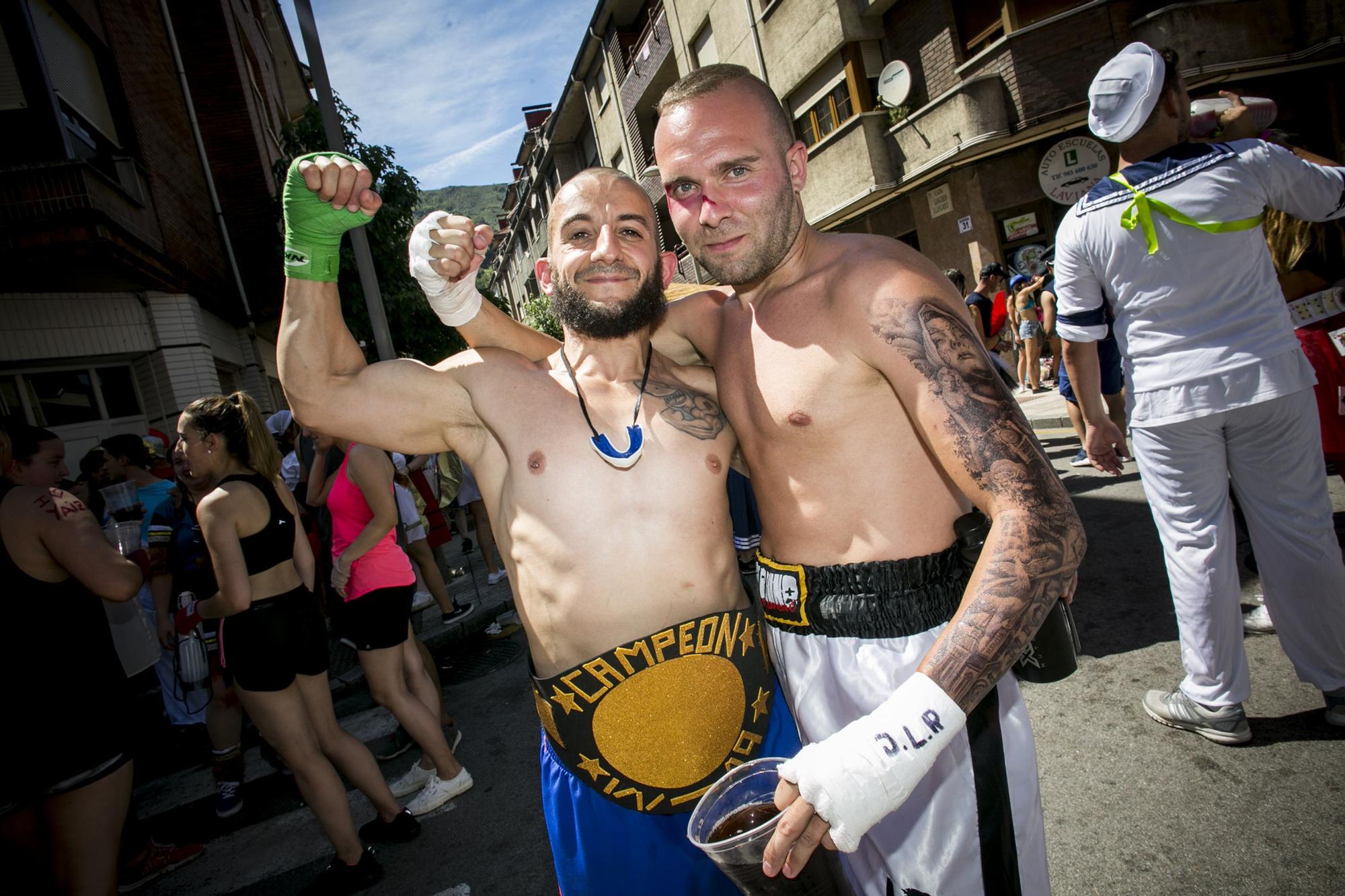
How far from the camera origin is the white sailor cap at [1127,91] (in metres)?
2.45

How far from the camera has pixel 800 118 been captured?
1587cm

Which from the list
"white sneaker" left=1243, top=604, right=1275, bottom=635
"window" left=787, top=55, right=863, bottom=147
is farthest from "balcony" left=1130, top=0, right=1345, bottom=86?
"white sneaker" left=1243, top=604, right=1275, bottom=635

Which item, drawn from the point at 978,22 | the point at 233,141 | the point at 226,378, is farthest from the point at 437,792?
the point at 978,22

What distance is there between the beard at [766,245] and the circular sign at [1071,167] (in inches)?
447

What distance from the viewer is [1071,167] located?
449 inches

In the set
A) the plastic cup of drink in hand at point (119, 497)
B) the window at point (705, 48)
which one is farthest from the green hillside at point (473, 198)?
the plastic cup of drink in hand at point (119, 497)

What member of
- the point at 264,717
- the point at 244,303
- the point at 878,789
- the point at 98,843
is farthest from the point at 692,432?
the point at 244,303

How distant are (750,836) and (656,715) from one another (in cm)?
65

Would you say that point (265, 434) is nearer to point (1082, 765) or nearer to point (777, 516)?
point (777, 516)

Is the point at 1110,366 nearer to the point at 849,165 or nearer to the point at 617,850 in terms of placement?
the point at 617,850

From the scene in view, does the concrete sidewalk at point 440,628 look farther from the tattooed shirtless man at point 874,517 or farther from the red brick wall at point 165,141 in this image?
the red brick wall at point 165,141

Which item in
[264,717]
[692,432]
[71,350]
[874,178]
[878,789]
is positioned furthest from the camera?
[874,178]

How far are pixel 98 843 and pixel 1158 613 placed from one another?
15.6ft

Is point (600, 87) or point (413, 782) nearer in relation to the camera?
point (413, 782)
